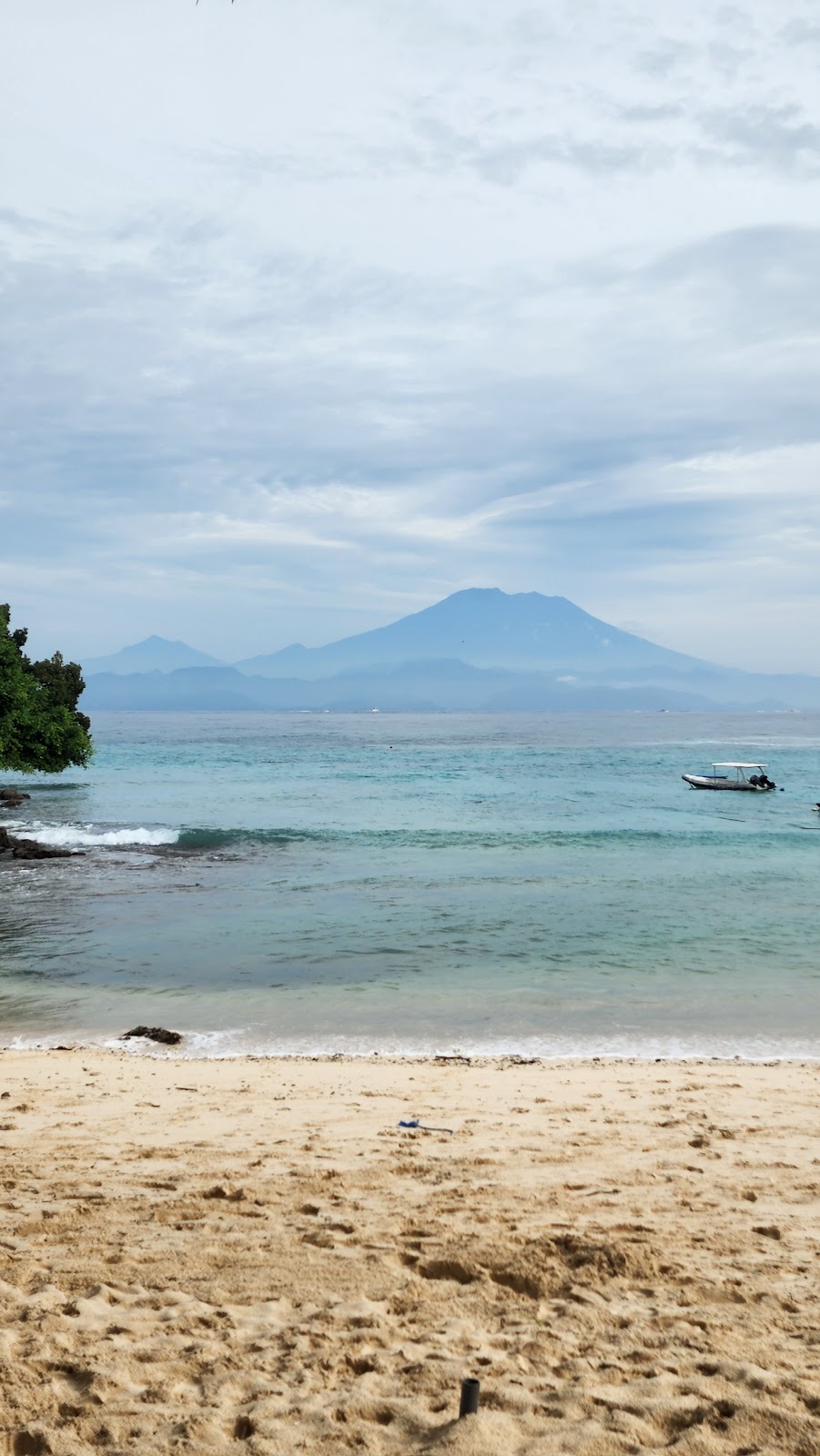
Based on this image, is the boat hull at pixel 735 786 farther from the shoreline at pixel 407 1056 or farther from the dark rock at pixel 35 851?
the shoreline at pixel 407 1056

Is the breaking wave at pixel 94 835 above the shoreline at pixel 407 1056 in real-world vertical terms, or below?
below

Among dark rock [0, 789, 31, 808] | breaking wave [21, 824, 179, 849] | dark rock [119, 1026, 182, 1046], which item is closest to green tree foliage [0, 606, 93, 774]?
breaking wave [21, 824, 179, 849]

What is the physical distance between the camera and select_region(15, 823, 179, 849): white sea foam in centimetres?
3531

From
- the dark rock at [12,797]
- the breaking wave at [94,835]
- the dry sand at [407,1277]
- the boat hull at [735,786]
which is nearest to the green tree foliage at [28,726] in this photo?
the breaking wave at [94,835]

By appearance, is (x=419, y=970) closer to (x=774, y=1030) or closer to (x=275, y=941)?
(x=275, y=941)

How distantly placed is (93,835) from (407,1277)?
34477mm

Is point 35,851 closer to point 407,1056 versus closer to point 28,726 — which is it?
point 28,726

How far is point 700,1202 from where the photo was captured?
6766 mm

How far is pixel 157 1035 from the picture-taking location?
13.3 m

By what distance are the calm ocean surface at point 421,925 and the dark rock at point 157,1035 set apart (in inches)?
11.5

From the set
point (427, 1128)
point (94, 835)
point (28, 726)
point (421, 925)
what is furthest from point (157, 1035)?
point (94, 835)

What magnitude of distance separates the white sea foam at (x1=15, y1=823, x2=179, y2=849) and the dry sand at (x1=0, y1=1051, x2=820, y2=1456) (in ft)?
88.4

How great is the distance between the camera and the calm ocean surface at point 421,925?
46.8 feet

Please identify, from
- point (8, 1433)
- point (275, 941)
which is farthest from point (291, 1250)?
point (275, 941)
